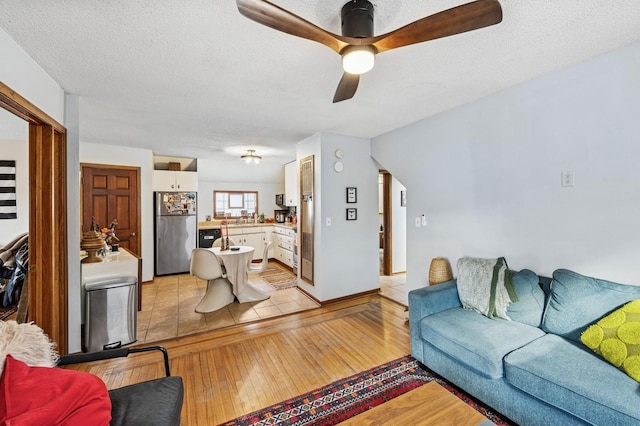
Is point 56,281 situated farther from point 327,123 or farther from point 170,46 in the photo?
point 327,123

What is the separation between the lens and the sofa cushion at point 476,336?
1722 mm

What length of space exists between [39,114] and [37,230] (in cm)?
91

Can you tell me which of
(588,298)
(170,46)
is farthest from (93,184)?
(588,298)

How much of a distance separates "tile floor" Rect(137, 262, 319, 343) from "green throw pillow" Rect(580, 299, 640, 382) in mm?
2709

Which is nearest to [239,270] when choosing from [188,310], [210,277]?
[210,277]

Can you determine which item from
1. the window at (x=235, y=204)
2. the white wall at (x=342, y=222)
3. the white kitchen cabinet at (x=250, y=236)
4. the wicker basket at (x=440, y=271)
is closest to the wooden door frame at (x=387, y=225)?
the white wall at (x=342, y=222)

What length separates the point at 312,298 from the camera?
154 inches

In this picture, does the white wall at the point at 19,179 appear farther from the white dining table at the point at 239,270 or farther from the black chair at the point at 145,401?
the white dining table at the point at 239,270

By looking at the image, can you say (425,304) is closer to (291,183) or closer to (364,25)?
(364,25)

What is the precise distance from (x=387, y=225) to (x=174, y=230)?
4.01 meters

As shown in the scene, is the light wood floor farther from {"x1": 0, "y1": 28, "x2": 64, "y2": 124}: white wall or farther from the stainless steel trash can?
{"x1": 0, "y1": 28, "x2": 64, "y2": 124}: white wall

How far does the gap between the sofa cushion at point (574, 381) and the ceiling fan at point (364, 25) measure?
178cm

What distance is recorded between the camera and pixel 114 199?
4535 mm

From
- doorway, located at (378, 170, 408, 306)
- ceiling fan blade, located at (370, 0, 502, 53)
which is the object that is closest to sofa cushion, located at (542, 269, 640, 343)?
ceiling fan blade, located at (370, 0, 502, 53)
